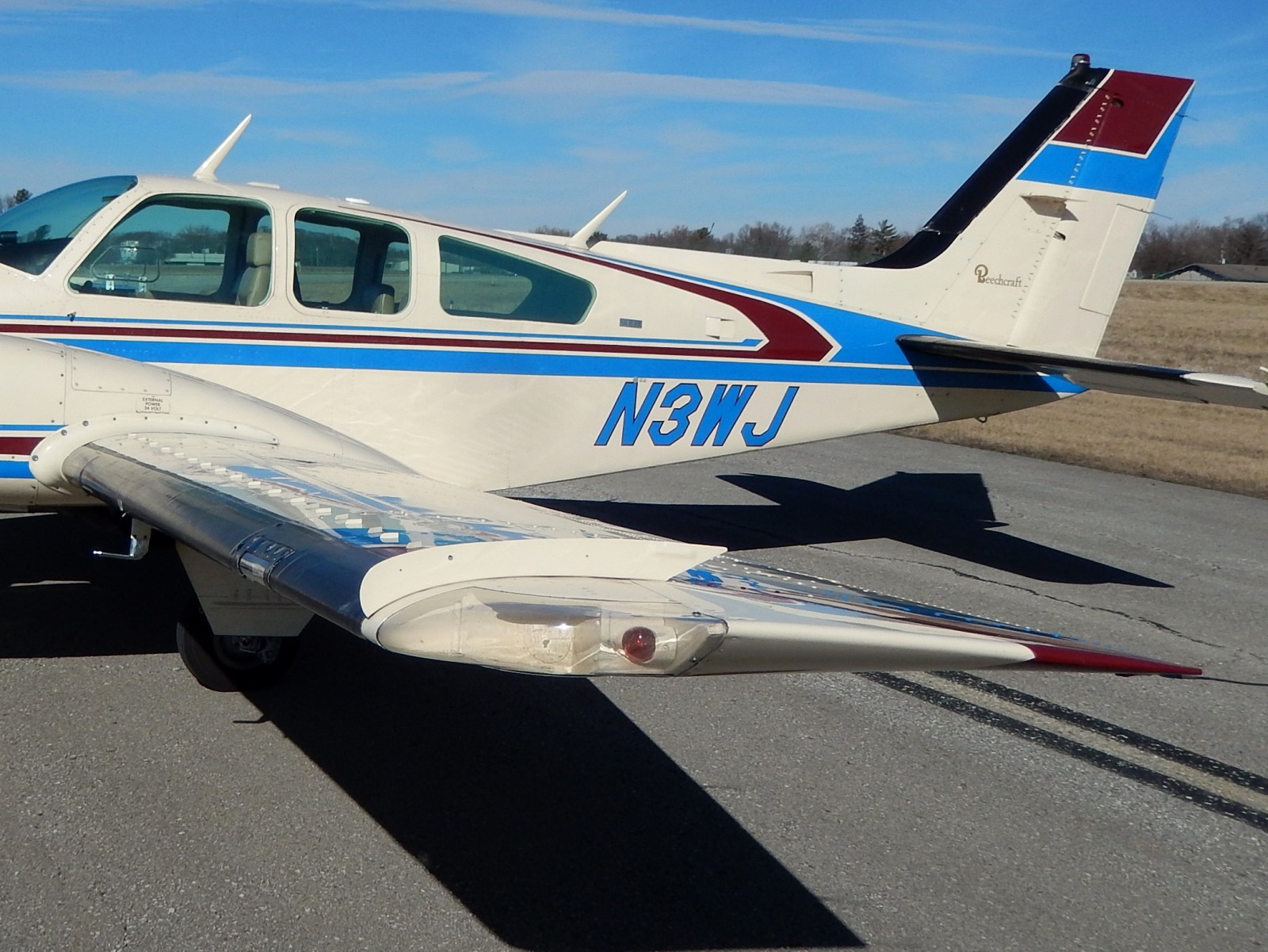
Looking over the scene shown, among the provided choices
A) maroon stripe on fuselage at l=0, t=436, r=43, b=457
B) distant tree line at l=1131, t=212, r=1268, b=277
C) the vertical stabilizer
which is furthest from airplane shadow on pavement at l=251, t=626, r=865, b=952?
distant tree line at l=1131, t=212, r=1268, b=277

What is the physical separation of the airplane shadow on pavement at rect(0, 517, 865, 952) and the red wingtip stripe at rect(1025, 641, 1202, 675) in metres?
1.16

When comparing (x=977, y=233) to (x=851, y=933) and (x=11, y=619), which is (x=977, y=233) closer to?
(x=851, y=933)

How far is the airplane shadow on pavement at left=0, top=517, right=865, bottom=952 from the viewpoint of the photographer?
10.7ft

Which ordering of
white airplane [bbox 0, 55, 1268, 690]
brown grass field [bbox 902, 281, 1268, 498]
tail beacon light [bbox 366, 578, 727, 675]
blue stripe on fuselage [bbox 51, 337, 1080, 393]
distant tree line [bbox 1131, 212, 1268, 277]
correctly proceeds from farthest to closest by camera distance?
1. distant tree line [bbox 1131, 212, 1268, 277]
2. brown grass field [bbox 902, 281, 1268, 498]
3. blue stripe on fuselage [bbox 51, 337, 1080, 393]
4. white airplane [bbox 0, 55, 1268, 690]
5. tail beacon light [bbox 366, 578, 727, 675]

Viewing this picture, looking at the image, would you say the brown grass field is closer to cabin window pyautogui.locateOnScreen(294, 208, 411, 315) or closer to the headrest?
cabin window pyautogui.locateOnScreen(294, 208, 411, 315)

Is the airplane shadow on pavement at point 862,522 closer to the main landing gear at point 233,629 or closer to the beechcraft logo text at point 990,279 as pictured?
the beechcraft logo text at point 990,279

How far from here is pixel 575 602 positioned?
2521 millimetres

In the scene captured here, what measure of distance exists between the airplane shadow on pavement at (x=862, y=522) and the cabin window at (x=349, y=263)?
2894 millimetres

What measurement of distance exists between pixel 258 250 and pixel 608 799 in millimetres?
3576

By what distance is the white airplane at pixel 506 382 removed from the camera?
8.52 ft

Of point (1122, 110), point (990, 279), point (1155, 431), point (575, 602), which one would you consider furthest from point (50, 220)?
point (1155, 431)

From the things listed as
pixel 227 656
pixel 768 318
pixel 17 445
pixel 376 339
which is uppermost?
pixel 768 318

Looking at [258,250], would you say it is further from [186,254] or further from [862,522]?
[862,522]

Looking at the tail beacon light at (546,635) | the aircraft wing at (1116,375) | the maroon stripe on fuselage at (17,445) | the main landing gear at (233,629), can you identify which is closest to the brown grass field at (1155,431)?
the aircraft wing at (1116,375)
